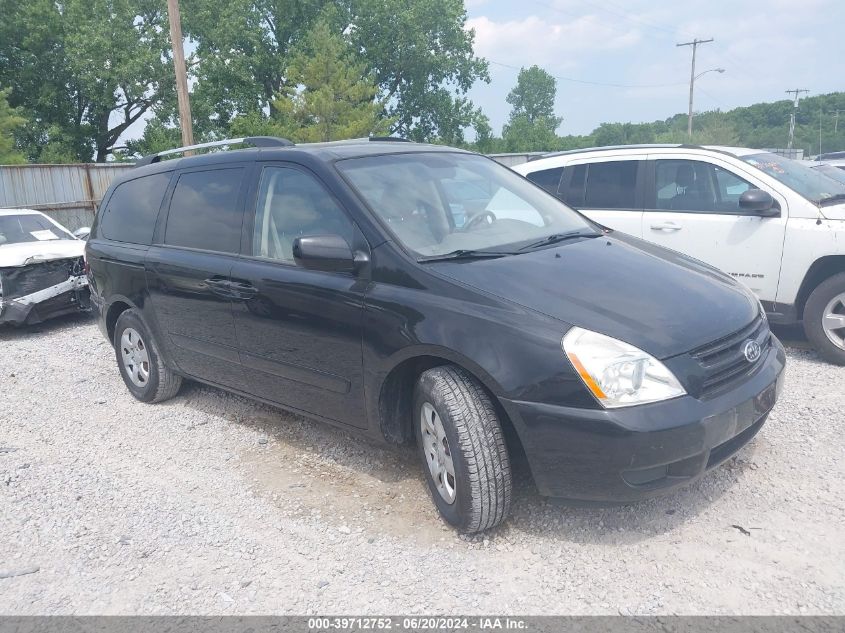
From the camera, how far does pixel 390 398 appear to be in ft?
11.4

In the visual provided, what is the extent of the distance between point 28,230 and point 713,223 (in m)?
8.07

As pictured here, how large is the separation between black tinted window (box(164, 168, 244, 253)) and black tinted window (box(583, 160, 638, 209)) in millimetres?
3647

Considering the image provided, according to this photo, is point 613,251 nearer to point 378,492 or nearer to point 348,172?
point 348,172

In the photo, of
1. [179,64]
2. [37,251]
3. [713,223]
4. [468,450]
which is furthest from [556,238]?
[179,64]

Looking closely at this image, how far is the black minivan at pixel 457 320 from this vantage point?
2828 mm

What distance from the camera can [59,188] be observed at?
16859mm

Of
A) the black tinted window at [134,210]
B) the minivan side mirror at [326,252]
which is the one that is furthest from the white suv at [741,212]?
the black tinted window at [134,210]

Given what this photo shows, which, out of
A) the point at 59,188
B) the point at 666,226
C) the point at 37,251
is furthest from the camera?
the point at 59,188

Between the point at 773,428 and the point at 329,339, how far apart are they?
105 inches

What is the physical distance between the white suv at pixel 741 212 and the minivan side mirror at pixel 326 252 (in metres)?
3.64

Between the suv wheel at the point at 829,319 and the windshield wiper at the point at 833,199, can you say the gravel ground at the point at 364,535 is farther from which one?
the windshield wiper at the point at 833,199

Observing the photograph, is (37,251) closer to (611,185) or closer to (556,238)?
(611,185)

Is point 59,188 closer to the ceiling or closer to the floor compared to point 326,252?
closer to the floor

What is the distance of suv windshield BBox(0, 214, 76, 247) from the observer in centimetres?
865
